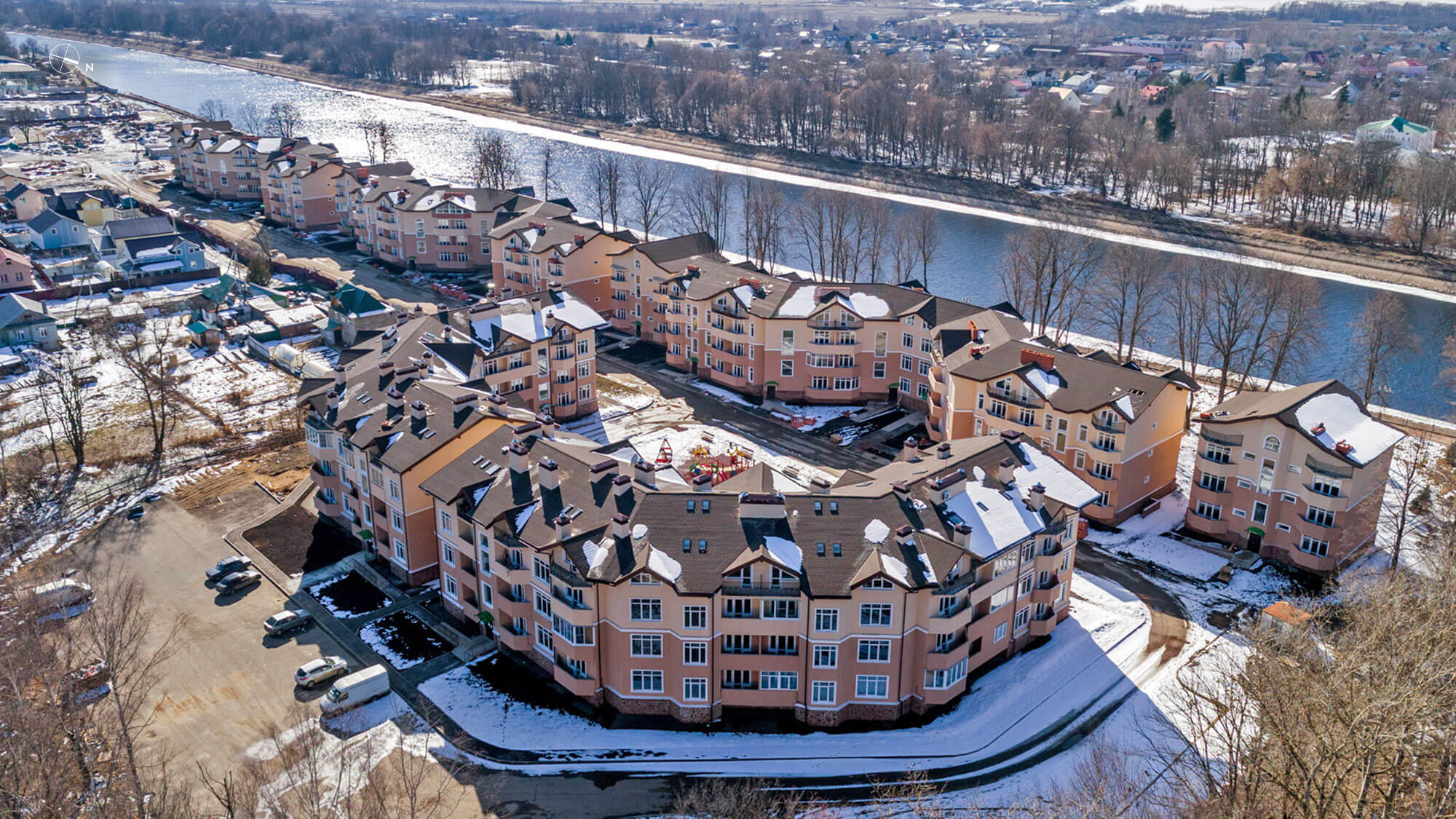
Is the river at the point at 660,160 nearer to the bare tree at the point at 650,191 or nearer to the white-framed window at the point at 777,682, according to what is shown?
the bare tree at the point at 650,191

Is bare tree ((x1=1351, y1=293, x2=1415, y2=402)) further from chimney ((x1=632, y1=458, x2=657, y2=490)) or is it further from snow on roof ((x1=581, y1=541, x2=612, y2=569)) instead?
snow on roof ((x1=581, y1=541, x2=612, y2=569))

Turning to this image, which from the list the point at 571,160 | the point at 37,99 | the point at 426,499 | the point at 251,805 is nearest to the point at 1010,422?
the point at 426,499

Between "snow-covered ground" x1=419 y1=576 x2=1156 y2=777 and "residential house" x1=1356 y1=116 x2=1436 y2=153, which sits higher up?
"residential house" x1=1356 y1=116 x2=1436 y2=153

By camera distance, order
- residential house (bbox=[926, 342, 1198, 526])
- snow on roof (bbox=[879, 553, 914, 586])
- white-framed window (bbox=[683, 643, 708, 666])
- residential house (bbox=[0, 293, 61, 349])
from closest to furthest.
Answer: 1. snow on roof (bbox=[879, 553, 914, 586])
2. white-framed window (bbox=[683, 643, 708, 666])
3. residential house (bbox=[926, 342, 1198, 526])
4. residential house (bbox=[0, 293, 61, 349])

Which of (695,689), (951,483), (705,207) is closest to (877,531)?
(951,483)

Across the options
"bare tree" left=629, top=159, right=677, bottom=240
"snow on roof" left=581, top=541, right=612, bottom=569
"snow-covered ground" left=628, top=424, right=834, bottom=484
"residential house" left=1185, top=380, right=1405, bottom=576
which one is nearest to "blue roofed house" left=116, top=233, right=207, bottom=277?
"bare tree" left=629, top=159, right=677, bottom=240

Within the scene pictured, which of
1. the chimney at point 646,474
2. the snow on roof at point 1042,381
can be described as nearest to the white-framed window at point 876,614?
the chimney at point 646,474

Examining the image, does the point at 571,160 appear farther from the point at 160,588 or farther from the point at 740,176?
the point at 160,588
